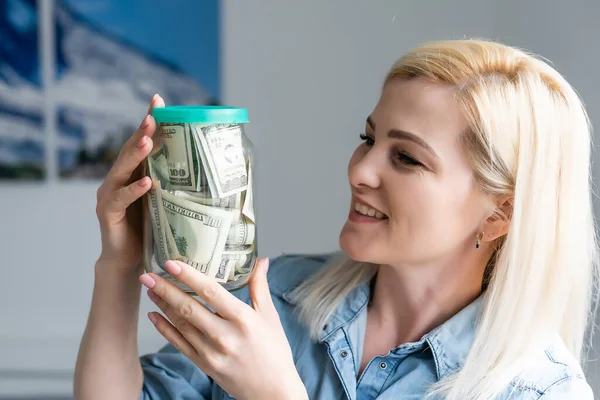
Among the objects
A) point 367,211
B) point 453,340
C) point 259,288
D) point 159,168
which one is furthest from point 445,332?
point 159,168

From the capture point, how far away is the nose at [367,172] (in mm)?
1147

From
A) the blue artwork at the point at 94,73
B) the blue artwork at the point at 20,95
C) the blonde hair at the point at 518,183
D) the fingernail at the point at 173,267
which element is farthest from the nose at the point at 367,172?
the blue artwork at the point at 20,95

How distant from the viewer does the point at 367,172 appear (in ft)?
3.76

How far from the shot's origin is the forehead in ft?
3.75

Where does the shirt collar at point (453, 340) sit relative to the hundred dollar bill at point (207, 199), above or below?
below

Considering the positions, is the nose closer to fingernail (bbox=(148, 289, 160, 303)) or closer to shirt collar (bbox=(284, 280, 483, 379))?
shirt collar (bbox=(284, 280, 483, 379))

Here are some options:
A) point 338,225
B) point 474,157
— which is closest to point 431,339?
point 474,157

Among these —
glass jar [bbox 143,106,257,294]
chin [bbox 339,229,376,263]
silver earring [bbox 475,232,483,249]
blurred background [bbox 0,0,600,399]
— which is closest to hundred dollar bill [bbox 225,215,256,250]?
glass jar [bbox 143,106,257,294]

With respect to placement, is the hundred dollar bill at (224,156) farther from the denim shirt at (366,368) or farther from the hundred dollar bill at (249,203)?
the denim shirt at (366,368)

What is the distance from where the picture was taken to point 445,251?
1207 mm

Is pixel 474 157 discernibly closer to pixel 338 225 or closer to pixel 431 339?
pixel 431 339

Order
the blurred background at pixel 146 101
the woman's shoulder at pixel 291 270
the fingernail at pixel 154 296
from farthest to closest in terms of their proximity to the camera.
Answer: the blurred background at pixel 146 101
the woman's shoulder at pixel 291 270
the fingernail at pixel 154 296

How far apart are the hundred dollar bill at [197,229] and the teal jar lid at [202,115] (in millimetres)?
100

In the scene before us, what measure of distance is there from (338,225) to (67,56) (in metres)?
1.17
